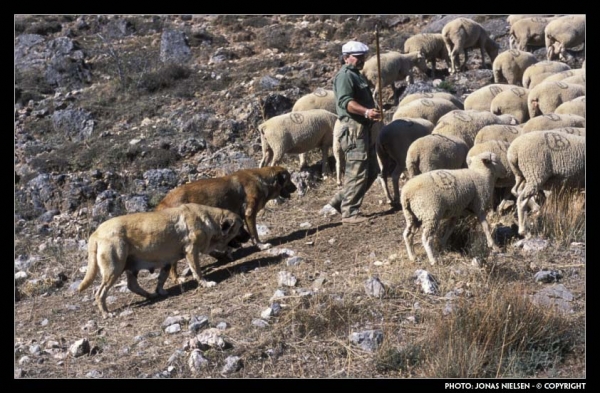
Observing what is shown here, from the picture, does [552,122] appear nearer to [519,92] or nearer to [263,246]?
[519,92]

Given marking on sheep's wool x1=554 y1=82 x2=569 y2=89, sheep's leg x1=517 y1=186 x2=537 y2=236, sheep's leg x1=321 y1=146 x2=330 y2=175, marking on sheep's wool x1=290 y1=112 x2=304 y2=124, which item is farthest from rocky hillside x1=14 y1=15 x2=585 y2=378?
marking on sheep's wool x1=554 y1=82 x2=569 y2=89

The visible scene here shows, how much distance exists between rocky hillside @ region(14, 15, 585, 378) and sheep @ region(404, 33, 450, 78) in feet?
1.88

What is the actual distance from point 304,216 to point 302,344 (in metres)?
4.43

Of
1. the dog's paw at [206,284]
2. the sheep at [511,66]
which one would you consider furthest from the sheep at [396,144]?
the sheep at [511,66]

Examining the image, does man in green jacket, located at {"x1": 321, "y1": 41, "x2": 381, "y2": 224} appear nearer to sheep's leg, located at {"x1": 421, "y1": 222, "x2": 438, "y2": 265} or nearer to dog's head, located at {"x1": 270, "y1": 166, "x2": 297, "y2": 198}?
dog's head, located at {"x1": 270, "y1": 166, "x2": 297, "y2": 198}

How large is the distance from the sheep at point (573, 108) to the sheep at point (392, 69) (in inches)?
201

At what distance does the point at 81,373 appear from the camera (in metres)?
7.55

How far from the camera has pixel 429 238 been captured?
909 centimetres

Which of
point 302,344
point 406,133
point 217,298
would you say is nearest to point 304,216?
point 406,133

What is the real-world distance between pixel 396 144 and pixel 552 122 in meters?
2.27

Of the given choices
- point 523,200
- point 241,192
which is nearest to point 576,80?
point 523,200

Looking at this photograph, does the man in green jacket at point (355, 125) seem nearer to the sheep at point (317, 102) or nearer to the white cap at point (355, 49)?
the white cap at point (355, 49)

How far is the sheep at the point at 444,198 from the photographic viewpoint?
356 inches

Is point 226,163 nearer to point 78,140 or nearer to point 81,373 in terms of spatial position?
point 78,140
